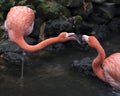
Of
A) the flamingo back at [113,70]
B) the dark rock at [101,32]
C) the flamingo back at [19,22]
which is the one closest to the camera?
the flamingo back at [113,70]

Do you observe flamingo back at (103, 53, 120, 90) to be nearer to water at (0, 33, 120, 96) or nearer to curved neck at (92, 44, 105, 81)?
curved neck at (92, 44, 105, 81)

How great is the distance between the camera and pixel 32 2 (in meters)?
8.73

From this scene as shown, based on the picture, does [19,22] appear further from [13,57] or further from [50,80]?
[50,80]

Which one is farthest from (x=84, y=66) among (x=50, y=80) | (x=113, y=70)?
(x=113, y=70)

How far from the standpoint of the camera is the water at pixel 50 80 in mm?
6524

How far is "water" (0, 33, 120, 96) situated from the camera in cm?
652

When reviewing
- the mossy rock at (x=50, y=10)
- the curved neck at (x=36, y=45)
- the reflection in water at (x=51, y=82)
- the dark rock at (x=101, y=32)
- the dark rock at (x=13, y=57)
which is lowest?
the reflection in water at (x=51, y=82)

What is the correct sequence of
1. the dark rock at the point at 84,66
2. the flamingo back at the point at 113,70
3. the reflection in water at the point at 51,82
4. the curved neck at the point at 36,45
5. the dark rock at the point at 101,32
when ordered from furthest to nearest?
the dark rock at the point at 101,32 < the dark rock at the point at 84,66 < the reflection in water at the point at 51,82 < the curved neck at the point at 36,45 < the flamingo back at the point at 113,70

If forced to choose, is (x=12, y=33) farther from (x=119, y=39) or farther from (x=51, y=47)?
(x=119, y=39)

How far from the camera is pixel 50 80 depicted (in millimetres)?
6926

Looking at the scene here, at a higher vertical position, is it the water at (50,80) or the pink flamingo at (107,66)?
the pink flamingo at (107,66)

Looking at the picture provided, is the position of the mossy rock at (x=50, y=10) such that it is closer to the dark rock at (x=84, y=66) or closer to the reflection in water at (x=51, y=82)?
the reflection in water at (x=51, y=82)

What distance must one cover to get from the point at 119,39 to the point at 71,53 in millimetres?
1659

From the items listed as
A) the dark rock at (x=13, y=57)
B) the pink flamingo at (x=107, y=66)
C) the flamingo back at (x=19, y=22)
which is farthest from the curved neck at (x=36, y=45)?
the dark rock at (x=13, y=57)
